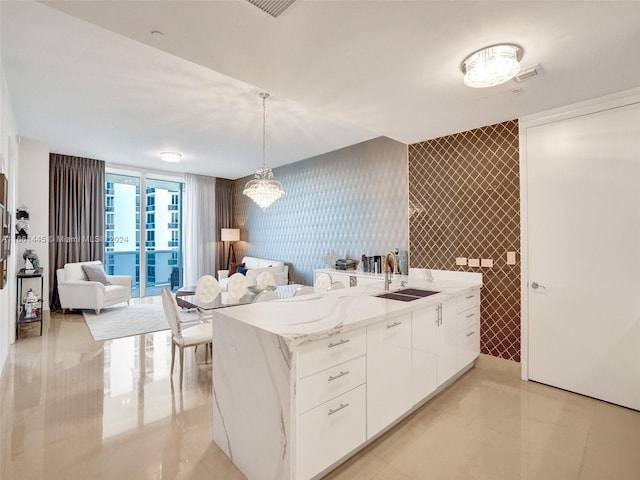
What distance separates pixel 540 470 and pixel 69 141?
684 centimetres

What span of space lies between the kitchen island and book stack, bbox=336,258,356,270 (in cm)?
241

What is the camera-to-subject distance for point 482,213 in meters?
3.39

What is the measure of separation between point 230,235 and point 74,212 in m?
3.03

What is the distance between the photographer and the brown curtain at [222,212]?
26.2ft

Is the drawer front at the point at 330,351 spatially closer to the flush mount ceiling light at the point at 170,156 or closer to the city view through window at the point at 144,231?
the flush mount ceiling light at the point at 170,156

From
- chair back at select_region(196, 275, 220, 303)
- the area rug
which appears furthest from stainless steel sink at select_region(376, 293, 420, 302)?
the area rug

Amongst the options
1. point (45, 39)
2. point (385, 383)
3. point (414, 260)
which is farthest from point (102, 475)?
point (414, 260)

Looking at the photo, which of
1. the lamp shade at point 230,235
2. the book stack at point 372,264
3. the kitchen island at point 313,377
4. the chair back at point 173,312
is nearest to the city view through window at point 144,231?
the lamp shade at point 230,235

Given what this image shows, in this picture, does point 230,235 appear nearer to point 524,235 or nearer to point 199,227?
point 199,227

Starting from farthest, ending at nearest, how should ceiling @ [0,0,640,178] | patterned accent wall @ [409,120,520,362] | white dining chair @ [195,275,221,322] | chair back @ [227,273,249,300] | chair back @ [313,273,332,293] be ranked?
1. chair back @ [313,273,332,293]
2. chair back @ [227,273,249,300]
3. white dining chair @ [195,275,221,322]
4. patterned accent wall @ [409,120,520,362]
5. ceiling @ [0,0,640,178]

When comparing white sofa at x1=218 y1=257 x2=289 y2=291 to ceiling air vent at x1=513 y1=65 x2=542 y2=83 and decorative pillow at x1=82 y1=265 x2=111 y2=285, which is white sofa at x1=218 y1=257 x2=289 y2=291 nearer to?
decorative pillow at x1=82 y1=265 x2=111 y2=285

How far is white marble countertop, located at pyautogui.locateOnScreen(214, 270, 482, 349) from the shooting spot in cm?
163

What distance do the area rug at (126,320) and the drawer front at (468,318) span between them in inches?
157

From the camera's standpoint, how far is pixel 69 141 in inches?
199
